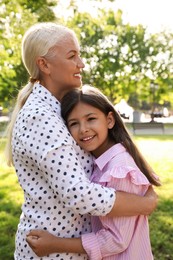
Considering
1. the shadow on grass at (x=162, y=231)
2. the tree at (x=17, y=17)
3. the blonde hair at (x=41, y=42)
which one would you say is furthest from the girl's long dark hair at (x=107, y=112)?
the tree at (x=17, y=17)

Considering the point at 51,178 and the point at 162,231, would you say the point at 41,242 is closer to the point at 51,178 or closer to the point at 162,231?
the point at 51,178

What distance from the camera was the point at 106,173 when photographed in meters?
1.99

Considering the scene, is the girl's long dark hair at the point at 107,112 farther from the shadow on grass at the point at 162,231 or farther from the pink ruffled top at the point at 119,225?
the shadow on grass at the point at 162,231

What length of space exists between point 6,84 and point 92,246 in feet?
29.7

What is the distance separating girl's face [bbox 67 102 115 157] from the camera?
79.7 inches

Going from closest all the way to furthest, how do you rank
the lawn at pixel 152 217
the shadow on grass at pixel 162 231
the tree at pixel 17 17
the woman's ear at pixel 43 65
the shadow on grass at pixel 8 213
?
the woman's ear at pixel 43 65 → the shadow on grass at pixel 162 231 → the lawn at pixel 152 217 → the shadow on grass at pixel 8 213 → the tree at pixel 17 17

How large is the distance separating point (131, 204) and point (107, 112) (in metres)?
0.54

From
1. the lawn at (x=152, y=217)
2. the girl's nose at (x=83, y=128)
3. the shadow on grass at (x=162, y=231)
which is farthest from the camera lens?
the lawn at (x=152, y=217)

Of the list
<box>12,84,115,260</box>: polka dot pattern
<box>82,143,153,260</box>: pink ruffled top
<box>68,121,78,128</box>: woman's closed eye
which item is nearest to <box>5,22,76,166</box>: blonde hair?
<box>12,84,115,260</box>: polka dot pattern

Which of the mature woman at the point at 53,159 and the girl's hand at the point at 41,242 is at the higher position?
the mature woman at the point at 53,159

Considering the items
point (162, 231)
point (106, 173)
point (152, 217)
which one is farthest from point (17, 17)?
point (106, 173)

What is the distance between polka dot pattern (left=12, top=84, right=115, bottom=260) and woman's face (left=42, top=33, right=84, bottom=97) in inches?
4.4

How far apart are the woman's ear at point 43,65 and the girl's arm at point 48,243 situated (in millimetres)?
862

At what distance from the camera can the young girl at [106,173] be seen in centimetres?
195
